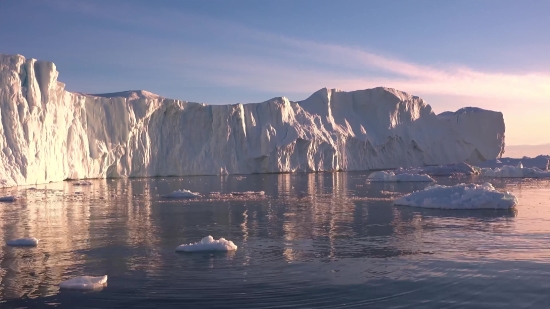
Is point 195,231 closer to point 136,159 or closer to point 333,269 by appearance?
point 333,269

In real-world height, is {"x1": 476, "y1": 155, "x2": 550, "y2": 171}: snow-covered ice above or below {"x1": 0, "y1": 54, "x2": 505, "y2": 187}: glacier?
below

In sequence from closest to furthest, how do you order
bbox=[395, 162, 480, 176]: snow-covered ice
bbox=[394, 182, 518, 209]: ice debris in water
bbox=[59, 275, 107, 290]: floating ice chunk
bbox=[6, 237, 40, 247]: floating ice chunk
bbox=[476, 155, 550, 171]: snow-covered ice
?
bbox=[59, 275, 107, 290]: floating ice chunk → bbox=[6, 237, 40, 247]: floating ice chunk → bbox=[394, 182, 518, 209]: ice debris in water → bbox=[395, 162, 480, 176]: snow-covered ice → bbox=[476, 155, 550, 171]: snow-covered ice

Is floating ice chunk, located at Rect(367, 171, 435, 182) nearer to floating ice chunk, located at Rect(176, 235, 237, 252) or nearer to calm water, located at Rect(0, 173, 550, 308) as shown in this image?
calm water, located at Rect(0, 173, 550, 308)

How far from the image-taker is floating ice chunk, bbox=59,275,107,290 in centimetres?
620

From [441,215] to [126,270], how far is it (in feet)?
26.3

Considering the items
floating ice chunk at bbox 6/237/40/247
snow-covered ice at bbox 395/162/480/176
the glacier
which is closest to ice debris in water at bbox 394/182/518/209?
floating ice chunk at bbox 6/237/40/247

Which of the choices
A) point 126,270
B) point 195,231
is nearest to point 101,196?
point 195,231

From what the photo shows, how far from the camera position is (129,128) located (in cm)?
3247

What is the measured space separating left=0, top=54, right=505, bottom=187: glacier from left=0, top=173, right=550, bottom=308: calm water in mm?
12291

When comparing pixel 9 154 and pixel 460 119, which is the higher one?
pixel 460 119

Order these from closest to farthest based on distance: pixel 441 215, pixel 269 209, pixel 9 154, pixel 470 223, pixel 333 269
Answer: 1. pixel 333 269
2. pixel 470 223
3. pixel 441 215
4. pixel 269 209
5. pixel 9 154

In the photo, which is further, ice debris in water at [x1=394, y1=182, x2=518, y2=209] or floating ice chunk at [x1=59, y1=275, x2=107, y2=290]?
ice debris in water at [x1=394, y1=182, x2=518, y2=209]

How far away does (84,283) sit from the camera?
6.23 meters

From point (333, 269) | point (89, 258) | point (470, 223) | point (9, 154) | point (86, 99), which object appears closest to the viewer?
point (333, 269)
